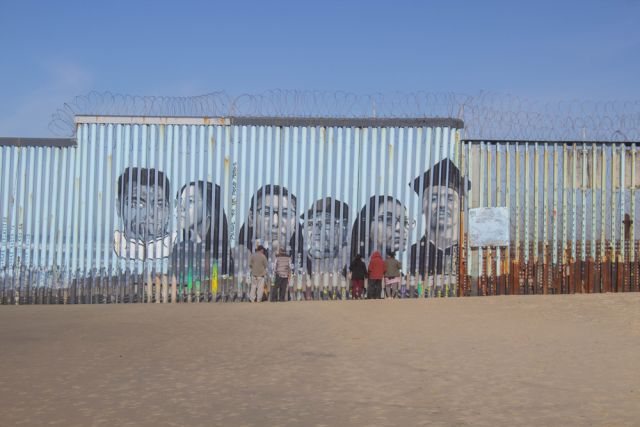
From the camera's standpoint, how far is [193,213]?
17891 mm

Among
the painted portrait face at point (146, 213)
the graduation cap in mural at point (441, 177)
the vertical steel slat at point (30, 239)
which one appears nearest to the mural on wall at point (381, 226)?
the graduation cap in mural at point (441, 177)

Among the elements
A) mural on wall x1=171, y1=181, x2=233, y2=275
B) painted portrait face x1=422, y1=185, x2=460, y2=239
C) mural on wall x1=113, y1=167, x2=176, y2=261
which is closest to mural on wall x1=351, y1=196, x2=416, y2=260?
painted portrait face x1=422, y1=185, x2=460, y2=239

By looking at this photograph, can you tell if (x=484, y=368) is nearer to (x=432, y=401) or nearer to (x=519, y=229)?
(x=432, y=401)

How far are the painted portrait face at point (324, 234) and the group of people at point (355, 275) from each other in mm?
548

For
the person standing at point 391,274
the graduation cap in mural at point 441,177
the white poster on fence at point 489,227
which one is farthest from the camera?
the graduation cap in mural at point 441,177

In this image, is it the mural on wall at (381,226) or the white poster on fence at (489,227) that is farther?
the mural on wall at (381,226)

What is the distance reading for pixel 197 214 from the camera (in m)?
17.9

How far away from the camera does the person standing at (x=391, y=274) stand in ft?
57.4

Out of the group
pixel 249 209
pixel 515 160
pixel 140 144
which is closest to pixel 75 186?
pixel 140 144

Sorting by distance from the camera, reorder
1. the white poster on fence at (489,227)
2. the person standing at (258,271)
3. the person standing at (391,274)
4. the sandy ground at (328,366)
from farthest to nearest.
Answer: the white poster on fence at (489,227)
the person standing at (391,274)
the person standing at (258,271)
the sandy ground at (328,366)

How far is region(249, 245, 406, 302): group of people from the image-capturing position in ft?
57.0

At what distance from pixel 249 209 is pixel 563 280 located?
6889mm

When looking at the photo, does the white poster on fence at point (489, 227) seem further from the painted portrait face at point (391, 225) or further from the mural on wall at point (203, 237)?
the mural on wall at point (203, 237)

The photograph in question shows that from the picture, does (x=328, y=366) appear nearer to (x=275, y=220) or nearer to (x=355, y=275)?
(x=355, y=275)
